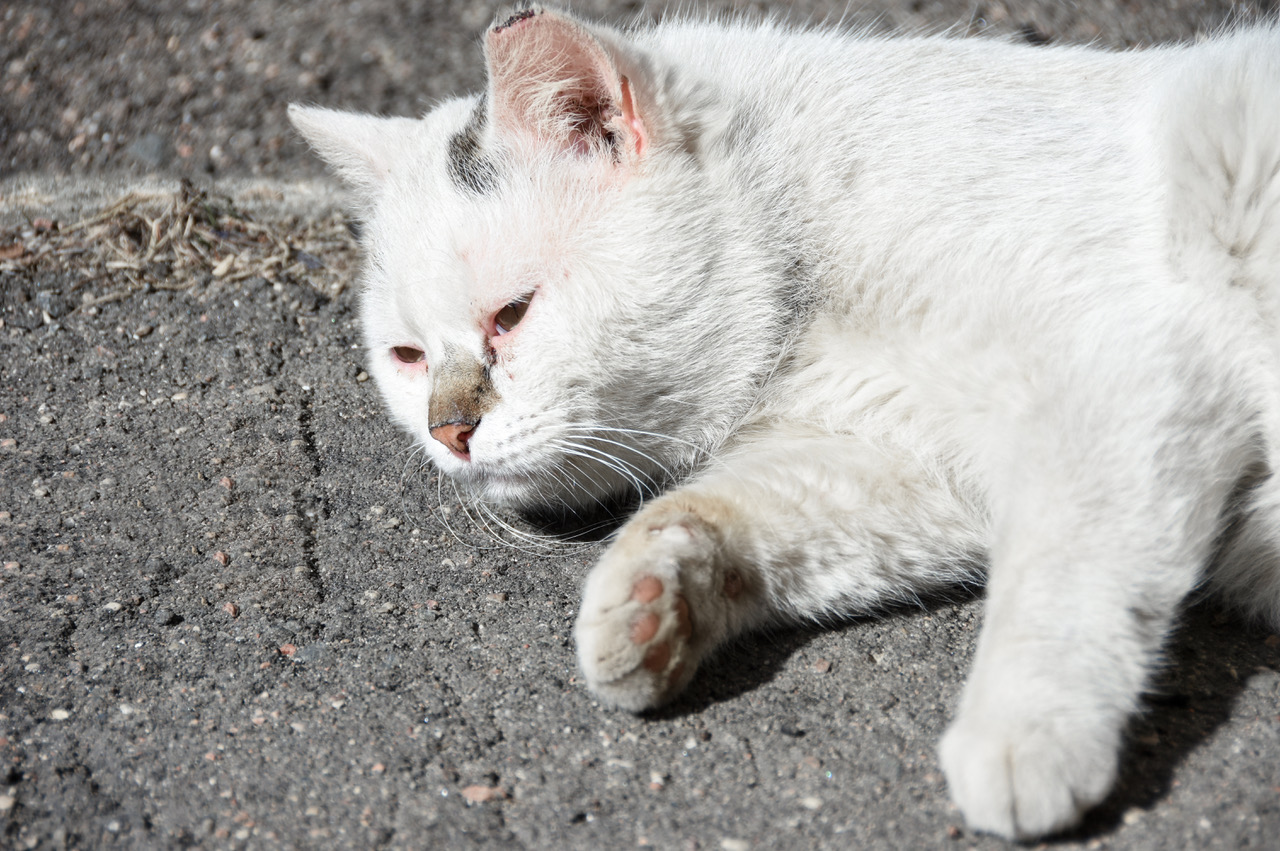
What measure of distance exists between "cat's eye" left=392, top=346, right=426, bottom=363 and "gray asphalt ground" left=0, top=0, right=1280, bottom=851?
293mm

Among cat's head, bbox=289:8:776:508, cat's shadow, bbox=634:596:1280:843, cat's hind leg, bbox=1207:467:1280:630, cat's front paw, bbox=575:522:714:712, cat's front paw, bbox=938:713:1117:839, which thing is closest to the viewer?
cat's front paw, bbox=938:713:1117:839

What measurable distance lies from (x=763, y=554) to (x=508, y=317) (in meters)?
0.66

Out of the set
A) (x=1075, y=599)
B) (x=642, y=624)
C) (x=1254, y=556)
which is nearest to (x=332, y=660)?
(x=642, y=624)

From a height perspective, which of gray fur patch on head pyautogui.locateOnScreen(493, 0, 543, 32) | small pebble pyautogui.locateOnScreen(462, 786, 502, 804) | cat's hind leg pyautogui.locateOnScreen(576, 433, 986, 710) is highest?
gray fur patch on head pyautogui.locateOnScreen(493, 0, 543, 32)

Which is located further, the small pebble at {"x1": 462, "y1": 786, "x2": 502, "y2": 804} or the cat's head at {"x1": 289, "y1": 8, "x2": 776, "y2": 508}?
the cat's head at {"x1": 289, "y1": 8, "x2": 776, "y2": 508}

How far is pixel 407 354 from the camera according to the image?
7.36ft

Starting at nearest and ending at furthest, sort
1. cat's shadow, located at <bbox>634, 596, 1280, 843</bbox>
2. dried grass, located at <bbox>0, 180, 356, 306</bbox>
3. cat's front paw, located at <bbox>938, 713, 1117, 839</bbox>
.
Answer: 1. cat's front paw, located at <bbox>938, 713, 1117, 839</bbox>
2. cat's shadow, located at <bbox>634, 596, 1280, 843</bbox>
3. dried grass, located at <bbox>0, 180, 356, 306</bbox>

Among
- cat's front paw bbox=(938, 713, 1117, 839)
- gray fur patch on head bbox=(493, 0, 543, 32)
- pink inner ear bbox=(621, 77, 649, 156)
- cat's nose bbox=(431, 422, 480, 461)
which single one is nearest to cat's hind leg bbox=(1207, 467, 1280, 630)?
cat's front paw bbox=(938, 713, 1117, 839)

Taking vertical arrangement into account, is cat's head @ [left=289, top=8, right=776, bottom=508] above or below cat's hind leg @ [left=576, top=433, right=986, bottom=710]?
above

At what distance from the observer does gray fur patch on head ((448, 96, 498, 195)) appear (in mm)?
2012

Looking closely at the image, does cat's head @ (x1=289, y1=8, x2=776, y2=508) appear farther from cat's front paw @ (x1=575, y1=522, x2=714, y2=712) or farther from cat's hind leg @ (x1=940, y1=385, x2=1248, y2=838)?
cat's hind leg @ (x1=940, y1=385, x2=1248, y2=838)

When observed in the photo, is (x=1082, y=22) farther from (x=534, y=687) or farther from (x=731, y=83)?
(x=534, y=687)

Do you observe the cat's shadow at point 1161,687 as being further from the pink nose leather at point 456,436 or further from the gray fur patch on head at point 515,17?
the gray fur patch on head at point 515,17

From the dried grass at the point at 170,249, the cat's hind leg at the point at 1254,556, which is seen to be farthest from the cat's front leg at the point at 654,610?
the dried grass at the point at 170,249
